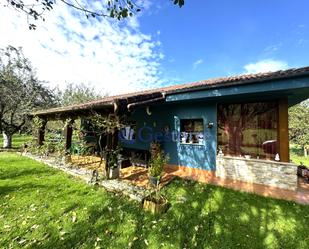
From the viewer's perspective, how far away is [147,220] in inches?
192

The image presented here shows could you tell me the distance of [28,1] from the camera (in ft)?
14.2

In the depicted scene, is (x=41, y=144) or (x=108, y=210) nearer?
(x=108, y=210)

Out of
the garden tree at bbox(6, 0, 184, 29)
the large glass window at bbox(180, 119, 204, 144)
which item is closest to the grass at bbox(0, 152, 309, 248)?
the large glass window at bbox(180, 119, 204, 144)

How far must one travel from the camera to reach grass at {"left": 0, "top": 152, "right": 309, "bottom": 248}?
410 centimetres

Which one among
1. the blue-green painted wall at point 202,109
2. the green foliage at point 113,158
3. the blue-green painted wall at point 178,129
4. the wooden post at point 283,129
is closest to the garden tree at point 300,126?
the blue-green painted wall at point 202,109

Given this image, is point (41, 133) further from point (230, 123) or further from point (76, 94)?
point (76, 94)

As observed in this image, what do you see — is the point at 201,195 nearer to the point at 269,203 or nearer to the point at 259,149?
the point at 269,203

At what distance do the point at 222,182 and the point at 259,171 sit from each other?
1431mm

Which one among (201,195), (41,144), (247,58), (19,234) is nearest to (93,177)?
(19,234)

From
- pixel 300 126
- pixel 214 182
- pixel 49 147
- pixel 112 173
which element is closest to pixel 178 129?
pixel 214 182

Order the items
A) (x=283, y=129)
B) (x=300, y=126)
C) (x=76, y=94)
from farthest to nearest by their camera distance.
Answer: (x=76, y=94) → (x=300, y=126) → (x=283, y=129)

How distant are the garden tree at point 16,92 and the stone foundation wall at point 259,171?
55.1 ft

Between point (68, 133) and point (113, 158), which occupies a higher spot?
point (68, 133)

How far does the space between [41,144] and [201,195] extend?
1307 cm
